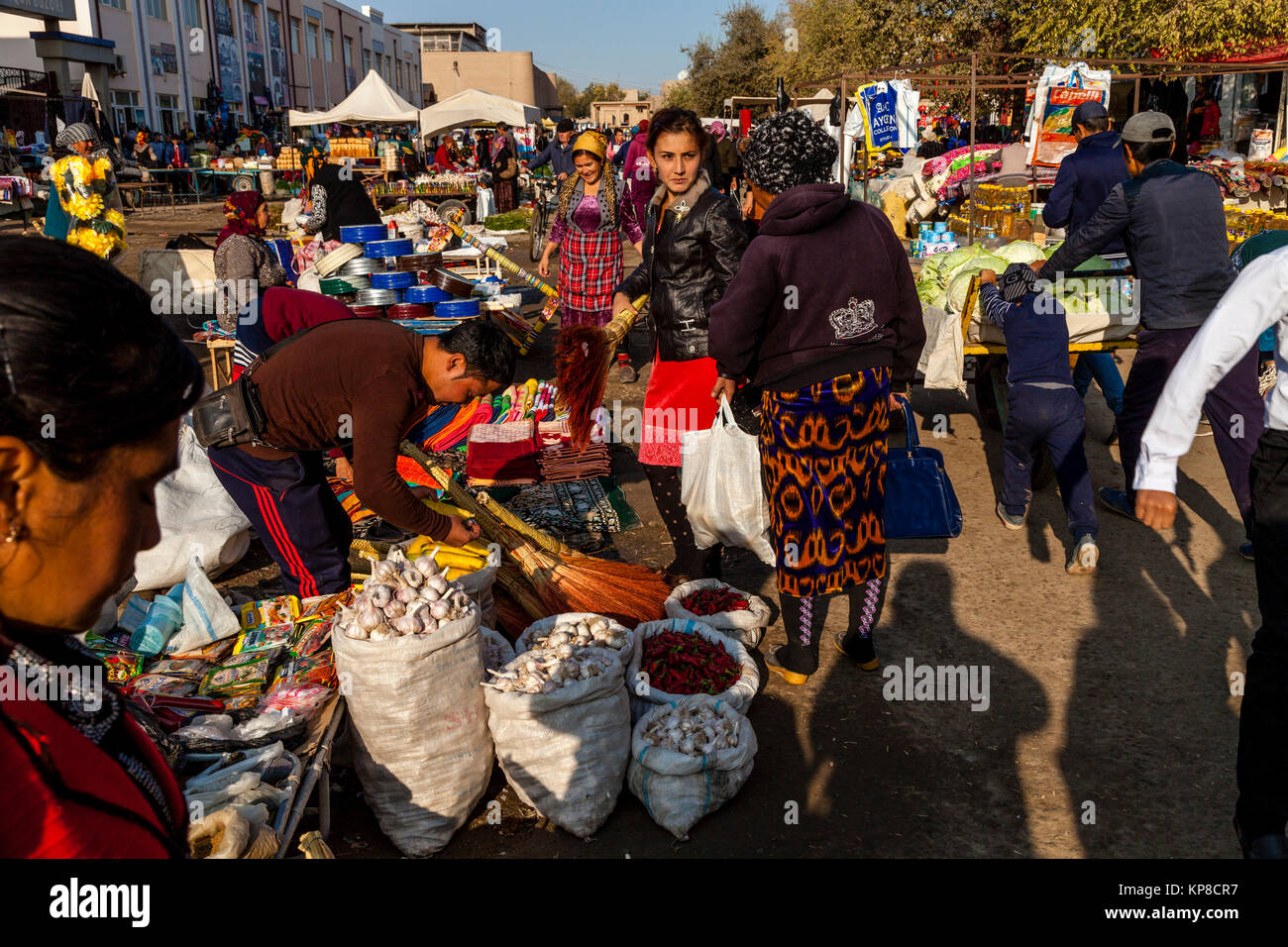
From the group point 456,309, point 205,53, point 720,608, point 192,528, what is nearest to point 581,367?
point 720,608

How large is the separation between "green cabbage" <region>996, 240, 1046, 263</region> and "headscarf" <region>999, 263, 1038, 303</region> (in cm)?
118

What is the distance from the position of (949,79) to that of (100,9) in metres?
37.4

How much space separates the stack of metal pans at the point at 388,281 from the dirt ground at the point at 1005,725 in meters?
3.54

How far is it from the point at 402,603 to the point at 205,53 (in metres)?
50.0

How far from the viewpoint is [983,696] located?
386 centimetres

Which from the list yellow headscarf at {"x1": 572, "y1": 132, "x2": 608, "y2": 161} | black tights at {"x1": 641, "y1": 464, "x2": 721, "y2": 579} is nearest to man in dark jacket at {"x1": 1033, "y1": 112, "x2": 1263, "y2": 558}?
black tights at {"x1": 641, "y1": 464, "x2": 721, "y2": 579}

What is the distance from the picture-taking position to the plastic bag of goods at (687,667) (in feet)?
11.5

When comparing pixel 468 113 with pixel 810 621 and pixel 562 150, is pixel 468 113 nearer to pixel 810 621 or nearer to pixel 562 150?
pixel 562 150

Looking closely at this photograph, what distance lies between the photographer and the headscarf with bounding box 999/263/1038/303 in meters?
5.39

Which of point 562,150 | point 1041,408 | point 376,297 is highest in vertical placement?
point 562,150

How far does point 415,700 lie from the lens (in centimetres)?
288

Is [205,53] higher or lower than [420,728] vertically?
higher

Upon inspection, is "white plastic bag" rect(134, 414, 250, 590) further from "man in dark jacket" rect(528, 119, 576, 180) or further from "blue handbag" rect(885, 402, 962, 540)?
"man in dark jacket" rect(528, 119, 576, 180)

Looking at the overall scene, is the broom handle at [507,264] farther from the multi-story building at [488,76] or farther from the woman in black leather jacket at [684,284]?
the multi-story building at [488,76]
